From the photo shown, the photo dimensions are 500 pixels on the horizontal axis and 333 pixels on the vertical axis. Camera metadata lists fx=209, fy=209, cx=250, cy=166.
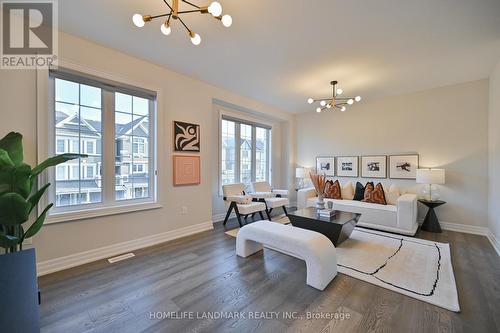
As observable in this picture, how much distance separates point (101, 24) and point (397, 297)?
421cm

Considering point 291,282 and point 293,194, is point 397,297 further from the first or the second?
point 293,194

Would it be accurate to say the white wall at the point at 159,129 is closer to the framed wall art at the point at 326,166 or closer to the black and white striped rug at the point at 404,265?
the black and white striped rug at the point at 404,265

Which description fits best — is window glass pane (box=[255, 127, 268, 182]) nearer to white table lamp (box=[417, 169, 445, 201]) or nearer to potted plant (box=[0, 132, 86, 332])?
white table lamp (box=[417, 169, 445, 201])

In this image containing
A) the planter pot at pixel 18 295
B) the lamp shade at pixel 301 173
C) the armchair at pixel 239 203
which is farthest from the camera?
the lamp shade at pixel 301 173

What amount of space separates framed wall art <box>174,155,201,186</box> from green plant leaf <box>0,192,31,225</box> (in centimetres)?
197

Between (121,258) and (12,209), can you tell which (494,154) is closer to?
(121,258)

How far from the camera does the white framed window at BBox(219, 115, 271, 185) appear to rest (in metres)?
4.99

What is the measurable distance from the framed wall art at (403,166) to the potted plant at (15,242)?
546 centimetres

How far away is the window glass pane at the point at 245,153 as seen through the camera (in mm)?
5387

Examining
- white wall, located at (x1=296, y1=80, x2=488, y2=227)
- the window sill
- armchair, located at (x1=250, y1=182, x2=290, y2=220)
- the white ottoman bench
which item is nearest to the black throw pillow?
white wall, located at (x1=296, y1=80, x2=488, y2=227)

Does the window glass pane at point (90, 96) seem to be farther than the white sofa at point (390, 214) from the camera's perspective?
No

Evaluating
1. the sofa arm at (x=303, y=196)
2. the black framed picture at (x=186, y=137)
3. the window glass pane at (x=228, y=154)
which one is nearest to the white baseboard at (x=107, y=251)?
the black framed picture at (x=186, y=137)

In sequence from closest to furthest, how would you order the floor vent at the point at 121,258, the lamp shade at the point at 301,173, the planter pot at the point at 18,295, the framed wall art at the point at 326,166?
1. the planter pot at the point at 18,295
2. the floor vent at the point at 121,258
3. the framed wall art at the point at 326,166
4. the lamp shade at the point at 301,173

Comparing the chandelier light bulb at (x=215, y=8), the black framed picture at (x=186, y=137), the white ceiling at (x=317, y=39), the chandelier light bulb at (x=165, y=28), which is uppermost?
the white ceiling at (x=317, y=39)
